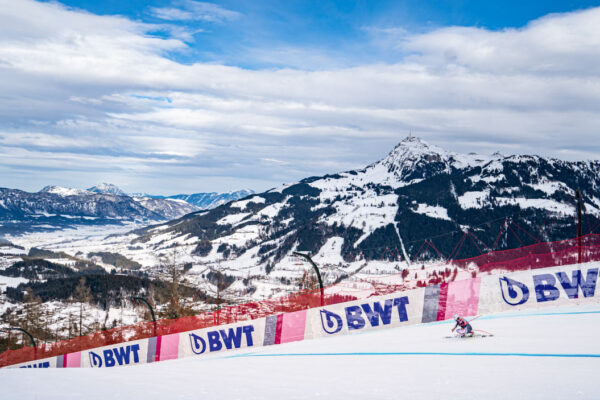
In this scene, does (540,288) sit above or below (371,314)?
above

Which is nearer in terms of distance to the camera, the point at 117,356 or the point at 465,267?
the point at 117,356

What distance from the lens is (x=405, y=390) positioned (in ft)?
30.6

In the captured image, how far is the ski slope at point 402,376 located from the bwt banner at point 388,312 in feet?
18.9

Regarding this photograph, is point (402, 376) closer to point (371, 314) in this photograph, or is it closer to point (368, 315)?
point (371, 314)

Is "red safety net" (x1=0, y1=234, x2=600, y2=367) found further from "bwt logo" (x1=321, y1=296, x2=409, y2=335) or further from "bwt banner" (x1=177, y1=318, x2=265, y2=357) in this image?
"bwt banner" (x1=177, y1=318, x2=265, y2=357)

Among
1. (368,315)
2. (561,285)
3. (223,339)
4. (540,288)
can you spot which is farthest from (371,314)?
(223,339)

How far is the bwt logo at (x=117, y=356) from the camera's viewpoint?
3316 centimetres

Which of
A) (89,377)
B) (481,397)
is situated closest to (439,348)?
(481,397)

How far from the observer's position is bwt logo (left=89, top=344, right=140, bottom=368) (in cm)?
3316

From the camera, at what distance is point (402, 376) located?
35.7 feet

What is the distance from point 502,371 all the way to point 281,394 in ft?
17.9

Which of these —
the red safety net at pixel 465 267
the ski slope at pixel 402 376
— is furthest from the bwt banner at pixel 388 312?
the ski slope at pixel 402 376

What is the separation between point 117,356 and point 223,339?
9730mm

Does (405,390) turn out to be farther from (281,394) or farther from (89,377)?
(89,377)
